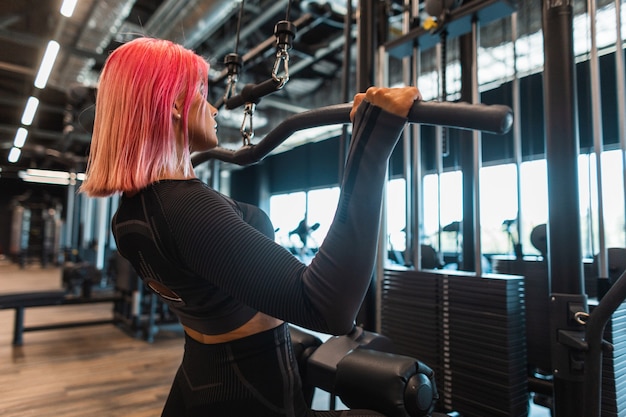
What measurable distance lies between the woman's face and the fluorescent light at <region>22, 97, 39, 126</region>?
7.19 metres

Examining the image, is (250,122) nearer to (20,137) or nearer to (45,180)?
(20,137)

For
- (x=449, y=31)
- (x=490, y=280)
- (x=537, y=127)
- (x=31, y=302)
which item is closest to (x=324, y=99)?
(x=537, y=127)

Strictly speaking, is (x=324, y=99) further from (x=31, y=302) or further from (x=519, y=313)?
(x=519, y=313)

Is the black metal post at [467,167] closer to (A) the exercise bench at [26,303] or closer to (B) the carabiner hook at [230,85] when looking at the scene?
(B) the carabiner hook at [230,85]

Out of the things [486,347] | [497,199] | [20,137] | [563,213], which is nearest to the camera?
[563,213]

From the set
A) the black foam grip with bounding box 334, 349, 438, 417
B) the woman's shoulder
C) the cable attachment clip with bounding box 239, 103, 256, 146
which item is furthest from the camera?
the cable attachment clip with bounding box 239, 103, 256, 146

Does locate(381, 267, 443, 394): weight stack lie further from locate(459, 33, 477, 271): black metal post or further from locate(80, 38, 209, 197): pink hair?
locate(80, 38, 209, 197): pink hair

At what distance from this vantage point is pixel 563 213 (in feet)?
3.58

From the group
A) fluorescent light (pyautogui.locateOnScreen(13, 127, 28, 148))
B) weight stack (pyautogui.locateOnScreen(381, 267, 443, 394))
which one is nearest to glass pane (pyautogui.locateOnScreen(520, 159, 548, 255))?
weight stack (pyautogui.locateOnScreen(381, 267, 443, 394))

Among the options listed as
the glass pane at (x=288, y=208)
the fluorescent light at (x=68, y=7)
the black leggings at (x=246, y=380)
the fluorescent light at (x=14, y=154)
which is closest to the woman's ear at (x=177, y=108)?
the black leggings at (x=246, y=380)

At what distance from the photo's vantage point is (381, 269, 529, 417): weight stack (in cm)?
124

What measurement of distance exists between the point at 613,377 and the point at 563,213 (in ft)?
1.62

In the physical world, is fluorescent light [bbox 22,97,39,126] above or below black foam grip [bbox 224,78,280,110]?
above

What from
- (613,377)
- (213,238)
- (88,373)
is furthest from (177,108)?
(88,373)
